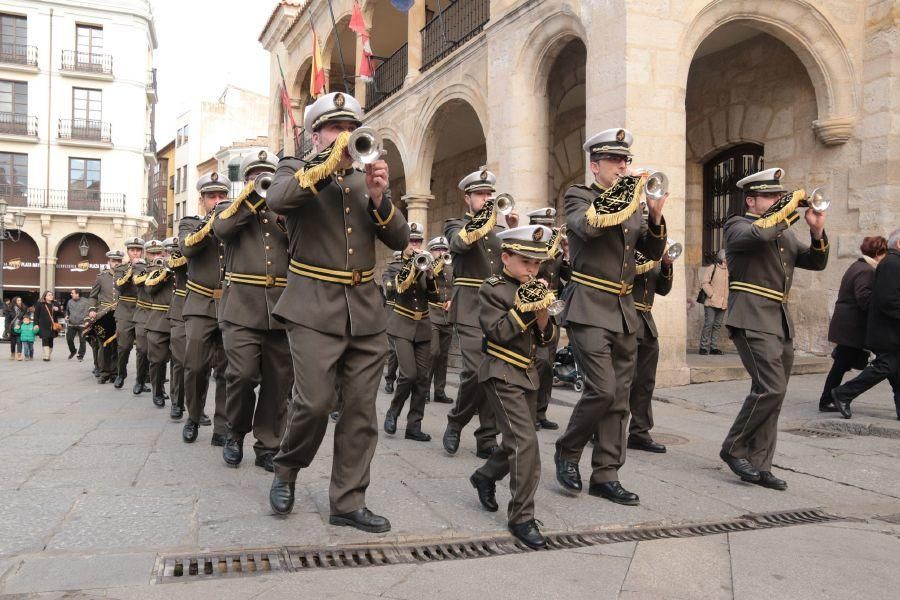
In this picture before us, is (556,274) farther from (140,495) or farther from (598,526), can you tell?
(140,495)

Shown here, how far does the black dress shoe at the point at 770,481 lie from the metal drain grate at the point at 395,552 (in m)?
0.80

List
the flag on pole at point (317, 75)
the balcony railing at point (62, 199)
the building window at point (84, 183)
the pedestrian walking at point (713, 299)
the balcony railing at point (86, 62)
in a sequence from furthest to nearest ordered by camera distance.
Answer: the building window at point (84, 183)
the balcony railing at point (86, 62)
the balcony railing at point (62, 199)
the flag on pole at point (317, 75)
the pedestrian walking at point (713, 299)

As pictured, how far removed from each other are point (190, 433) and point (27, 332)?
14.9 metres

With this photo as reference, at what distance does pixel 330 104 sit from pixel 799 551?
3.31 meters

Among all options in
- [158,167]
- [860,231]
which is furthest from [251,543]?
[158,167]

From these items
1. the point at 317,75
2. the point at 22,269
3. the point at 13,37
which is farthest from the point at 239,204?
the point at 13,37

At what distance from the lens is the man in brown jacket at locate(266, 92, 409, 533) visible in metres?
4.00

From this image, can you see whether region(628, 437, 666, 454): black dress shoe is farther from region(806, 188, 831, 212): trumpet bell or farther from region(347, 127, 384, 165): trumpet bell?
region(347, 127, 384, 165): trumpet bell

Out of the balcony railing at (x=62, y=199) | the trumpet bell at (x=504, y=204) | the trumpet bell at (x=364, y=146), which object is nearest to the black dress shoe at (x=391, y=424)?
the trumpet bell at (x=504, y=204)

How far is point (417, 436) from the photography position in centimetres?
668

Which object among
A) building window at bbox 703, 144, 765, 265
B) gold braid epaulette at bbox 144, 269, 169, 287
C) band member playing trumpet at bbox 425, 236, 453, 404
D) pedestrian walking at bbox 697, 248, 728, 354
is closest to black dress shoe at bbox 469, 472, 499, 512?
band member playing trumpet at bbox 425, 236, 453, 404

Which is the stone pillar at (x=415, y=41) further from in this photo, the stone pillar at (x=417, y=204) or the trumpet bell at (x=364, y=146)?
the trumpet bell at (x=364, y=146)

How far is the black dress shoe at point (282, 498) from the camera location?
13.6ft

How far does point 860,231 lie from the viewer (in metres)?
10.5
